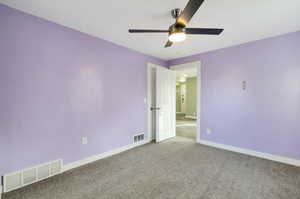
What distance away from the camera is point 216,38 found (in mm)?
2676

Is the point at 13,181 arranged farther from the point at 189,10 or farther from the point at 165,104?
the point at 165,104

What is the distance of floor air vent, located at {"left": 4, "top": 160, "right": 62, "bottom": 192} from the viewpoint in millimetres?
1749

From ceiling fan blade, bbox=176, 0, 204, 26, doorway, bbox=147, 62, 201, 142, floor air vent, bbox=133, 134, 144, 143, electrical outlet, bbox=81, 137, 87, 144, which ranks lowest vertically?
floor air vent, bbox=133, 134, 144, 143

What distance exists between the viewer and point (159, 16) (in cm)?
194

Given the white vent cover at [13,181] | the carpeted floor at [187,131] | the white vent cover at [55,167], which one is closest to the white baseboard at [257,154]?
the carpeted floor at [187,131]

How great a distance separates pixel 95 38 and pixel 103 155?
2.29 m

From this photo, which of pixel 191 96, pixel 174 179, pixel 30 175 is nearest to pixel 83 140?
pixel 30 175

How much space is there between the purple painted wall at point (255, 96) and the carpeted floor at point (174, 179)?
18.5 inches

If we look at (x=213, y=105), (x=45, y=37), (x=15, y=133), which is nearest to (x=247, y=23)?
(x=213, y=105)

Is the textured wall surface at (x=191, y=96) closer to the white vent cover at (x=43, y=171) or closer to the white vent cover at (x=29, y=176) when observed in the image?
the white vent cover at (x=43, y=171)

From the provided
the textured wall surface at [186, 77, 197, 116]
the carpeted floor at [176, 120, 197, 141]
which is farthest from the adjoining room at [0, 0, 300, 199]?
the textured wall surface at [186, 77, 197, 116]

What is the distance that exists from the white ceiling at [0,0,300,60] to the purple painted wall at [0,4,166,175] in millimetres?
272

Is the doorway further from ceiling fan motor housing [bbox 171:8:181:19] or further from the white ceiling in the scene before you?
ceiling fan motor housing [bbox 171:8:181:19]

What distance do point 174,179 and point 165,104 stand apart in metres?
2.17
